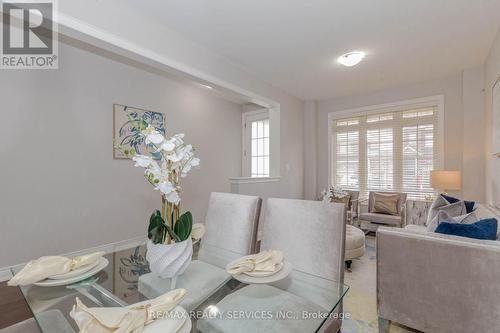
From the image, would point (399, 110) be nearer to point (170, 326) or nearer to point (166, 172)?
point (166, 172)

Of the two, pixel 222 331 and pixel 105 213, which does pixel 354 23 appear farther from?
pixel 105 213

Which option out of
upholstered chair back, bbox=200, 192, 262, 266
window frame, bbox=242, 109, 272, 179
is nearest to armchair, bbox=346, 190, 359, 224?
window frame, bbox=242, 109, 272, 179

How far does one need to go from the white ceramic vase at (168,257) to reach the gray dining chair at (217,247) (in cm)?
11

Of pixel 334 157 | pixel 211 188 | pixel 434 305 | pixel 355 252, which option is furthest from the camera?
pixel 334 157

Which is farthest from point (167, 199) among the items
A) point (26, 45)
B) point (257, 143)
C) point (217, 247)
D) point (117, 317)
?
point (257, 143)

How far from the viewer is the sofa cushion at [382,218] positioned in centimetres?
369

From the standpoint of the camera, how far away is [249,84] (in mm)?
3592

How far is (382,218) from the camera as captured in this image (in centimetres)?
380

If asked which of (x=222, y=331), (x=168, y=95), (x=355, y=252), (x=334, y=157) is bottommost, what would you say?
(x=355, y=252)

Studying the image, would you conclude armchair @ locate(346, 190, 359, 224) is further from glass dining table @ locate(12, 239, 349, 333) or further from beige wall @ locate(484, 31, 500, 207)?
glass dining table @ locate(12, 239, 349, 333)

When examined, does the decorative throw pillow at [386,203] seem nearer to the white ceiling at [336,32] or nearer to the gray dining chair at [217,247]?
the white ceiling at [336,32]

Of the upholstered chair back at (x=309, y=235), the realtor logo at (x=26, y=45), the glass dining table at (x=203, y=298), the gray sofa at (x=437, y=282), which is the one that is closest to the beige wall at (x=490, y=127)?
the gray sofa at (x=437, y=282)

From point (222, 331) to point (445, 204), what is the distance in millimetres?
2750

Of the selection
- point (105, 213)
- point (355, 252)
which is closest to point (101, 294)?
point (105, 213)
